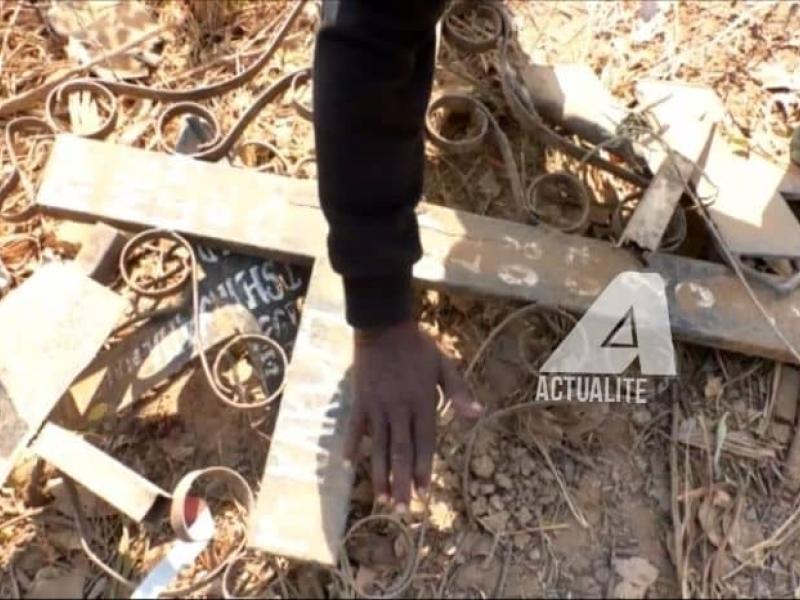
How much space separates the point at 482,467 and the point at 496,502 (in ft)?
0.18

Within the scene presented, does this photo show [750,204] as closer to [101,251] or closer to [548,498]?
[548,498]

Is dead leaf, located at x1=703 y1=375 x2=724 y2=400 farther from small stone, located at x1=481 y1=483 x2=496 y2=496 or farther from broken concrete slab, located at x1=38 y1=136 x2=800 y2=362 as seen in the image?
small stone, located at x1=481 y1=483 x2=496 y2=496

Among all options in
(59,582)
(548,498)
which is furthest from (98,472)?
(548,498)

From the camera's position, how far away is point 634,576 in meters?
1.48

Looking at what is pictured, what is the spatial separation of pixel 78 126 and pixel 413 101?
Result: 2.92 feet

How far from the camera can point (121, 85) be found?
1.87 m

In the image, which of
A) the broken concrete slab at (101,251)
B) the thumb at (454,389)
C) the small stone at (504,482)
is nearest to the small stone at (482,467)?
the small stone at (504,482)

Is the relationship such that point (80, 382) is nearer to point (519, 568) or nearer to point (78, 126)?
point (78, 126)

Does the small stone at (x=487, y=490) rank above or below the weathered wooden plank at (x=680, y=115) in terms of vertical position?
below

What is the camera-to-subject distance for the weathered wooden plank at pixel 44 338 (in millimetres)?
1485

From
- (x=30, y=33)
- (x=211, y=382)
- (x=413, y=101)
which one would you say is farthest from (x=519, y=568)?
(x=30, y=33)

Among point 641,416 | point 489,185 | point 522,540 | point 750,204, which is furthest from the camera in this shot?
point 489,185

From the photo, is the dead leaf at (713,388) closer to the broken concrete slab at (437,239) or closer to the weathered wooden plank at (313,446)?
the broken concrete slab at (437,239)

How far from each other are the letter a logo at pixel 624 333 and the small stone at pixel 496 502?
0.22 m
